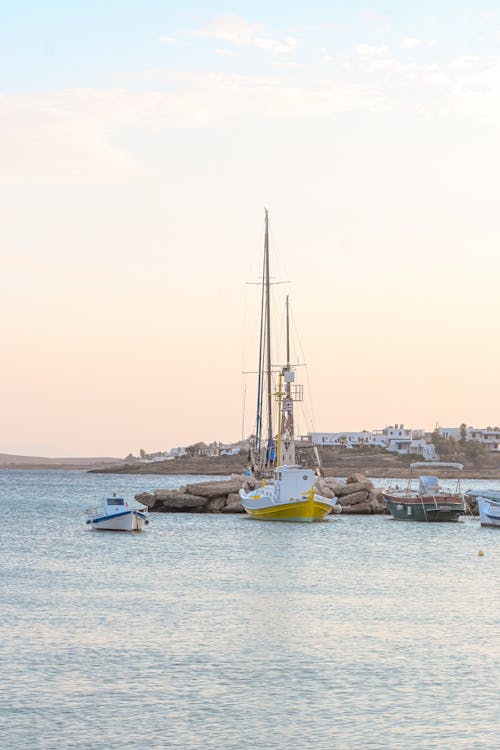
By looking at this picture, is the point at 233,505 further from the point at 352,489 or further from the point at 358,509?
the point at 352,489

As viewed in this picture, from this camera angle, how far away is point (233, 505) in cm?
9000

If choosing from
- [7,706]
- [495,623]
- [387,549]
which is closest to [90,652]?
[7,706]

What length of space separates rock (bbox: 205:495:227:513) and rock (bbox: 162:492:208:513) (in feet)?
1.23

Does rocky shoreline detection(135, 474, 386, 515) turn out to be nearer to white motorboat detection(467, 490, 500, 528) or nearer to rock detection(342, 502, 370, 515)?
rock detection(342, 502, 370, 515)

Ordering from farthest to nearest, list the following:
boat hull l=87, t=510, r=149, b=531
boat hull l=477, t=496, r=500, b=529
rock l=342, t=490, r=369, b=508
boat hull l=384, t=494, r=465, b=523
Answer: rock l=342, t=490, r=369, b=508
boat hull l=384, t=494, r=465, b=523
boat hull l=477, t=496, r=500, b=529
boat hull l=87, t=510, r=149, b=531

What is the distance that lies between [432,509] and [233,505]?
15.7m

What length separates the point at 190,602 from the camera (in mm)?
36844

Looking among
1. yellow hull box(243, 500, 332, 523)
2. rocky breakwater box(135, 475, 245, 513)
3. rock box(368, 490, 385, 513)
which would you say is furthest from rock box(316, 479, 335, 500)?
yellow hull box(243, 500, 332, 523)

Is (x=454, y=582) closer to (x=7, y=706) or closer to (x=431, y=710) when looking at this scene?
(x=431, y=710)

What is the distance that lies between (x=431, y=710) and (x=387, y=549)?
3729 centimetres

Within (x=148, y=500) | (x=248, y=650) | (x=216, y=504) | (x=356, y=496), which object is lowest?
(x=248, y=650)

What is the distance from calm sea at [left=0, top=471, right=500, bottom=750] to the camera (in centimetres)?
2081

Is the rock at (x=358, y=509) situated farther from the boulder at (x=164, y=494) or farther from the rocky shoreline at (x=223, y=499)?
the boulder at (x=164, y=494)

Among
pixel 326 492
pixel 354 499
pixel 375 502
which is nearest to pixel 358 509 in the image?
pixel 354 499
